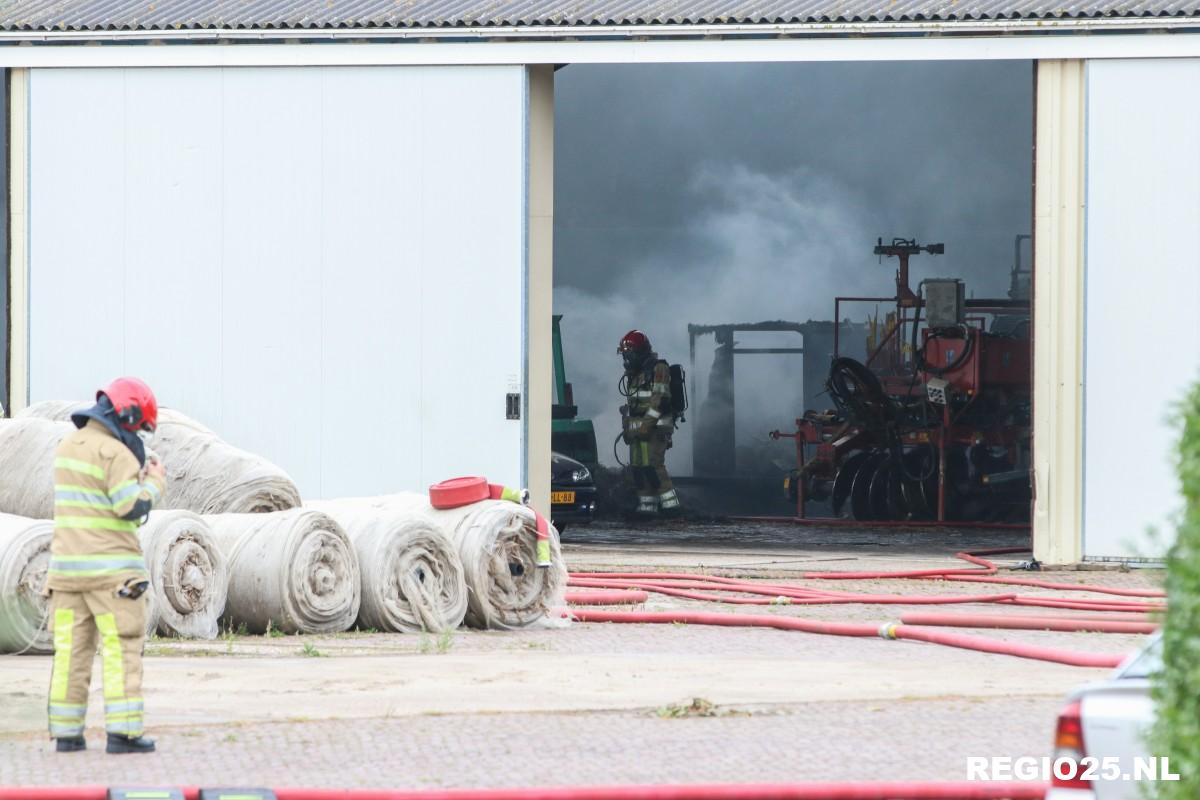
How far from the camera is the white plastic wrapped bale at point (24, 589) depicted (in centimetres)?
1010

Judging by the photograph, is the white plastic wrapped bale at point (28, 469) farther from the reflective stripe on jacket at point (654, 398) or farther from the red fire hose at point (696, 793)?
the reflective stripe on jacket at point (654, 398)

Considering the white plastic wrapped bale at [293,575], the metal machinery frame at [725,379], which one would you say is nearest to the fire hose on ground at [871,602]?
the white plastic wrapped bale at [293,575]

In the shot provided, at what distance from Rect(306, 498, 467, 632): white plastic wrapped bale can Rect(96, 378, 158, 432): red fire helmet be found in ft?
12.9

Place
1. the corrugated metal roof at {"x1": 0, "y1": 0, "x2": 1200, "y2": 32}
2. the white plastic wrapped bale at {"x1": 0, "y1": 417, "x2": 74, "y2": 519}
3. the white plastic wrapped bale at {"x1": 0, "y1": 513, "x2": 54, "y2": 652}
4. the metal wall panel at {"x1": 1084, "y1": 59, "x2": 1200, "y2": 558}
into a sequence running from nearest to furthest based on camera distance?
1. the white plastic wrapped bale at {"x1": 0, "y1": 513, "x2": 54, "y2": 652}
2. the white plastic wrapped bale at {"x1": 0, "y1": 417, "x2": 74, "y2": 519}
3. the metal wall panel at {"x1": 1084, "y1": 59, "x2": 1200, "y2": 558}
4. the corrugated metal roof at {"x1": 0, "y1": 0, "x2": 1200, "y2": 32}

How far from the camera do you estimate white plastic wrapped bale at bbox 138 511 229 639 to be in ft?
35.2

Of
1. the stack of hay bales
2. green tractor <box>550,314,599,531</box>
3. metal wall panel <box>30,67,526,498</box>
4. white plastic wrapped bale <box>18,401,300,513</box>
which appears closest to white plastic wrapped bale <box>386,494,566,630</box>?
the stack of hay bales

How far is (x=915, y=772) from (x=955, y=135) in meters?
22.2

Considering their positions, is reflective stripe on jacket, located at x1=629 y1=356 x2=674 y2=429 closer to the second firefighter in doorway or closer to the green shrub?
the second firefighter in doorway

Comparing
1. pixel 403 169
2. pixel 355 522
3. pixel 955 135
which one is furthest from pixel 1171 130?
pixel 955 135

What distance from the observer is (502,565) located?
1196 centimetres

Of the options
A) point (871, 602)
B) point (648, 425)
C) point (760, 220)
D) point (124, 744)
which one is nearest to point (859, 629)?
point (871, 602)

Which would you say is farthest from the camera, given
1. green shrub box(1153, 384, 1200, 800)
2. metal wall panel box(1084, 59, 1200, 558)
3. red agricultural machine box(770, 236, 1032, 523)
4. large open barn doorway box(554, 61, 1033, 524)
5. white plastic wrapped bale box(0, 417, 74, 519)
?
large open barn doorway box(554, 61, 1033, 524)

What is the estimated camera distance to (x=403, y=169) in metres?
17.2

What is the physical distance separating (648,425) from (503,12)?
25.9 ft
